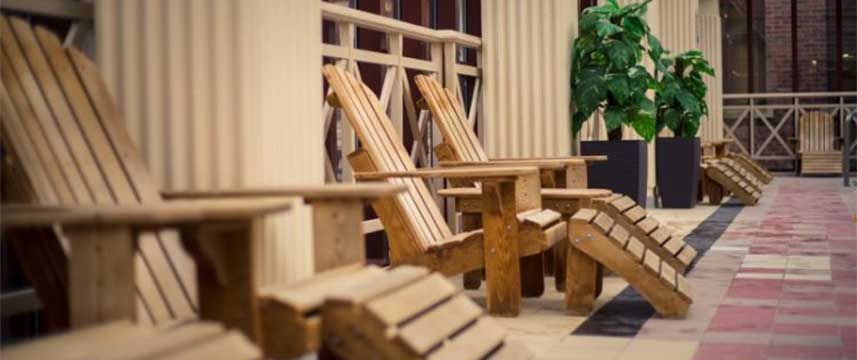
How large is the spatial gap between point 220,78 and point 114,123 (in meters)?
0.33

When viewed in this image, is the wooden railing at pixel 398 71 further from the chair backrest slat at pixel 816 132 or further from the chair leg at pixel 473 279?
the chair backrest slat at pixel 816 132

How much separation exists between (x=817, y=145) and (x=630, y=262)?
1502cm

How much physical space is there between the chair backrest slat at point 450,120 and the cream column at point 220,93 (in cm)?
269

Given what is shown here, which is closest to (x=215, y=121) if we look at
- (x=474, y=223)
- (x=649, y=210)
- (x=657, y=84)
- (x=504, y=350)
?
(x=504, y=350)

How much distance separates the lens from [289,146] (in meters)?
3.43

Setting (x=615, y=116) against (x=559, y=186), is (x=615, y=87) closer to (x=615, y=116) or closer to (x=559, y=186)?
(x=615, y=116)

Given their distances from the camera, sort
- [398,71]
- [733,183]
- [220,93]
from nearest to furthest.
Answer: [220,93] < [398,71] < [733,183]

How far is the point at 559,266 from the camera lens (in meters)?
5.89

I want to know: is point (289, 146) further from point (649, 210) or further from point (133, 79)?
point (649, 210)

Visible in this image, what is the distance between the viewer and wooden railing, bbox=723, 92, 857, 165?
19.9 m

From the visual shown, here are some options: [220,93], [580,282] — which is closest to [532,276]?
[580,282]

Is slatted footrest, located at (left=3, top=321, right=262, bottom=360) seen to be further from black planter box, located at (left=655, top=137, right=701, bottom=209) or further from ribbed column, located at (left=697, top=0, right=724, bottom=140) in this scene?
ribbed column, located at (left=697, top=0, right=724, bottom=140)

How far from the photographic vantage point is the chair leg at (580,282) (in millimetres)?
5031

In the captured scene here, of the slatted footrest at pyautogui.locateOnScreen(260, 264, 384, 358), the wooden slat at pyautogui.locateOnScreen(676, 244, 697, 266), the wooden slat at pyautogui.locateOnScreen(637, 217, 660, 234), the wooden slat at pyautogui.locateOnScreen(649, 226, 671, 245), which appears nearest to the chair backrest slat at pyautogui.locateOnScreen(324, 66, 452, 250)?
the wooden slat at pyautogui.locateOnScreen(637, 217, 660, 234)
